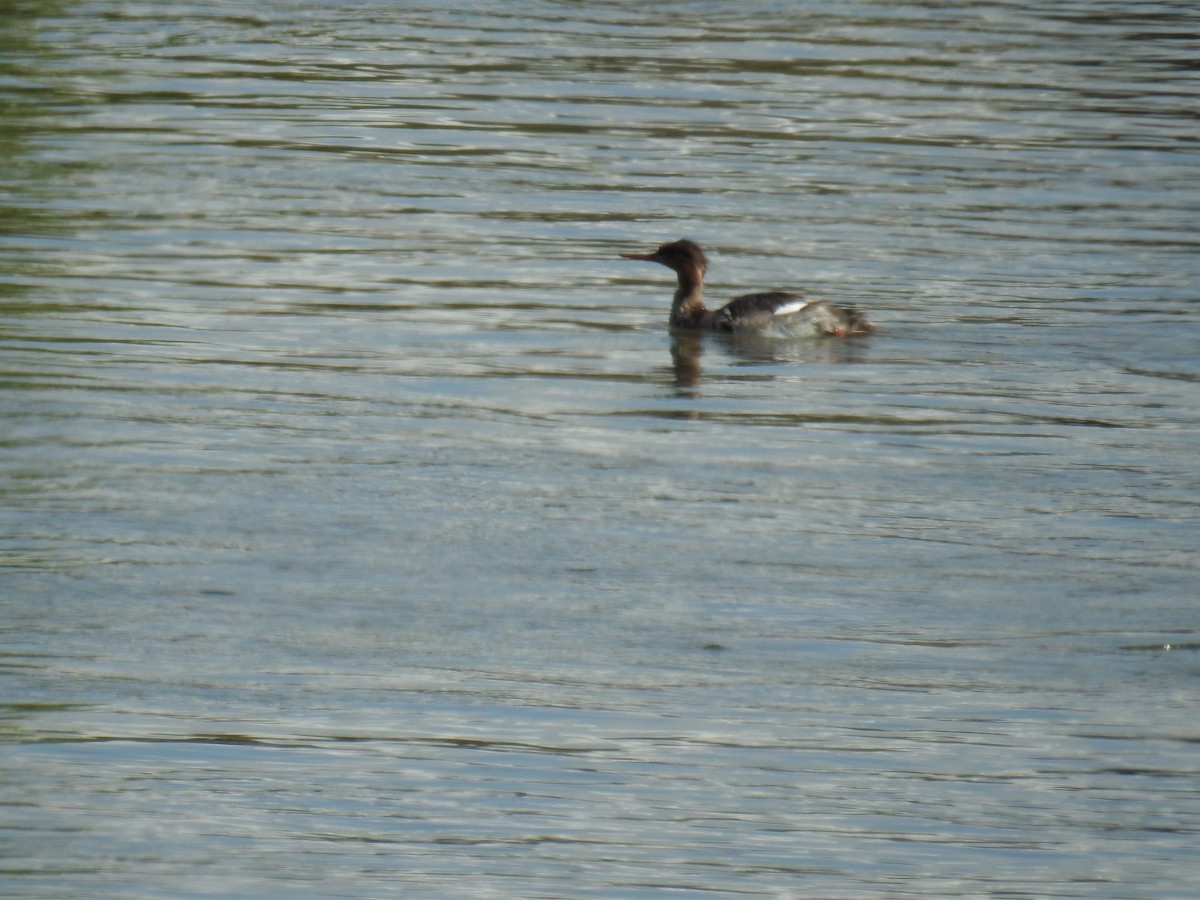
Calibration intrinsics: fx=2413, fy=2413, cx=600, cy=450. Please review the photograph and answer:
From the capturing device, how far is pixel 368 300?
51.9ft

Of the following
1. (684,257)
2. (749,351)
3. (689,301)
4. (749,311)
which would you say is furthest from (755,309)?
(684,257)

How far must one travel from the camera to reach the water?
7.56 m

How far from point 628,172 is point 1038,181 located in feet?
11.3

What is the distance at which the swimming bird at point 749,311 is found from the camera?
49.1 feet

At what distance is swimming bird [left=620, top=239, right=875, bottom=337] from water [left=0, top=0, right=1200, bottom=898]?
0.19 meters

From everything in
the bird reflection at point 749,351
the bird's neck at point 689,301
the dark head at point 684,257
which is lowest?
the bird reflection at point 749,351

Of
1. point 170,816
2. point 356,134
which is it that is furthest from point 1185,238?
point 170,816

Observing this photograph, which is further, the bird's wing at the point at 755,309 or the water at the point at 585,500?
the bird's wing at the point at 755,309

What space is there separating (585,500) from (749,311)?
4.23 m

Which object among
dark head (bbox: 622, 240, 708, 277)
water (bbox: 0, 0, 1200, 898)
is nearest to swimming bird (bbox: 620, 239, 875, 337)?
dark head (bbox: 622, 240, 708, 277)

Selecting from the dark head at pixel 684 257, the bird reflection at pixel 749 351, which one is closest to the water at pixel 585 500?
the bird reflection at pixel 749 351

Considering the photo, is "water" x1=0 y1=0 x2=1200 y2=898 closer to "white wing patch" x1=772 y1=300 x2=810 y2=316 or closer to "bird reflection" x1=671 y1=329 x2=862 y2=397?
"bird reflection" x1=671 y1=329 x2=862 y2=397

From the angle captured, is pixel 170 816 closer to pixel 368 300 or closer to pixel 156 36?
pixel 368 300

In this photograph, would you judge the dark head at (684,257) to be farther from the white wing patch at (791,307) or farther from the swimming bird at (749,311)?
the white wing patch at (791,307)
